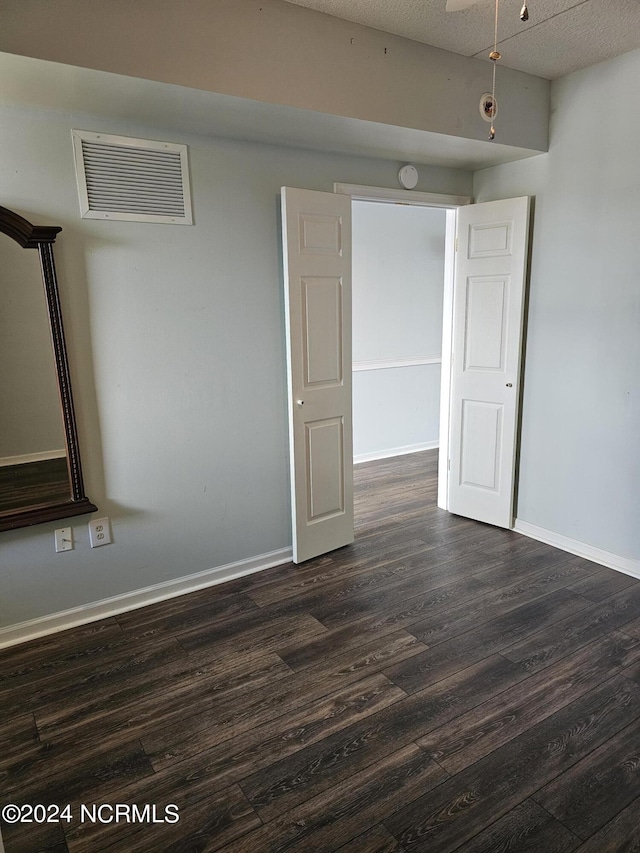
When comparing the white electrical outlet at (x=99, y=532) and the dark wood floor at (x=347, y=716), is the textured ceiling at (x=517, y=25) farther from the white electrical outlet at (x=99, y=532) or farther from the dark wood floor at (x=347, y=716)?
the dark wood floor at (x=347, y=716)

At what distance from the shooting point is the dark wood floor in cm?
163

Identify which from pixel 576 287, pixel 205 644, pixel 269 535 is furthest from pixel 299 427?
pixel 576 287

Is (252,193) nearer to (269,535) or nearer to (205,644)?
(269,535)

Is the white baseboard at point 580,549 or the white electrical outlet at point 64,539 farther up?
the white electrical outlet at point 64,539

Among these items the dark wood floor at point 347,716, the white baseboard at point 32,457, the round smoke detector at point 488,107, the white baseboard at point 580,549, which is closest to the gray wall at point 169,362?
the white baseboard at point 32,457

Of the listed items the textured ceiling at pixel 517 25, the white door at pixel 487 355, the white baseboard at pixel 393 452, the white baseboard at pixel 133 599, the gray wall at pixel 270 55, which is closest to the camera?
the gray wall at pixel 270 55

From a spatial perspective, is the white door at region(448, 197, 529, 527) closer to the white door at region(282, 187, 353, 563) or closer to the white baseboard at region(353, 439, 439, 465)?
the white door at region(282, 187, 353, 563)

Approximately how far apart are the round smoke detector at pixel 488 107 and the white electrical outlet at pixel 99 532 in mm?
2875

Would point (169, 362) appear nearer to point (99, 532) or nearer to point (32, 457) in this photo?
point (32, 457)

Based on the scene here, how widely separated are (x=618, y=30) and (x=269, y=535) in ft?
10.1

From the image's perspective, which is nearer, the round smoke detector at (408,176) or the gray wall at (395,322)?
the round smoke detector at (408,176)

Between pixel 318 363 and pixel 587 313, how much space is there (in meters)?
1.57

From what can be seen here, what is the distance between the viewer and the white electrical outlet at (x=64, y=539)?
2594 mm

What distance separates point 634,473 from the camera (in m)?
3.00
